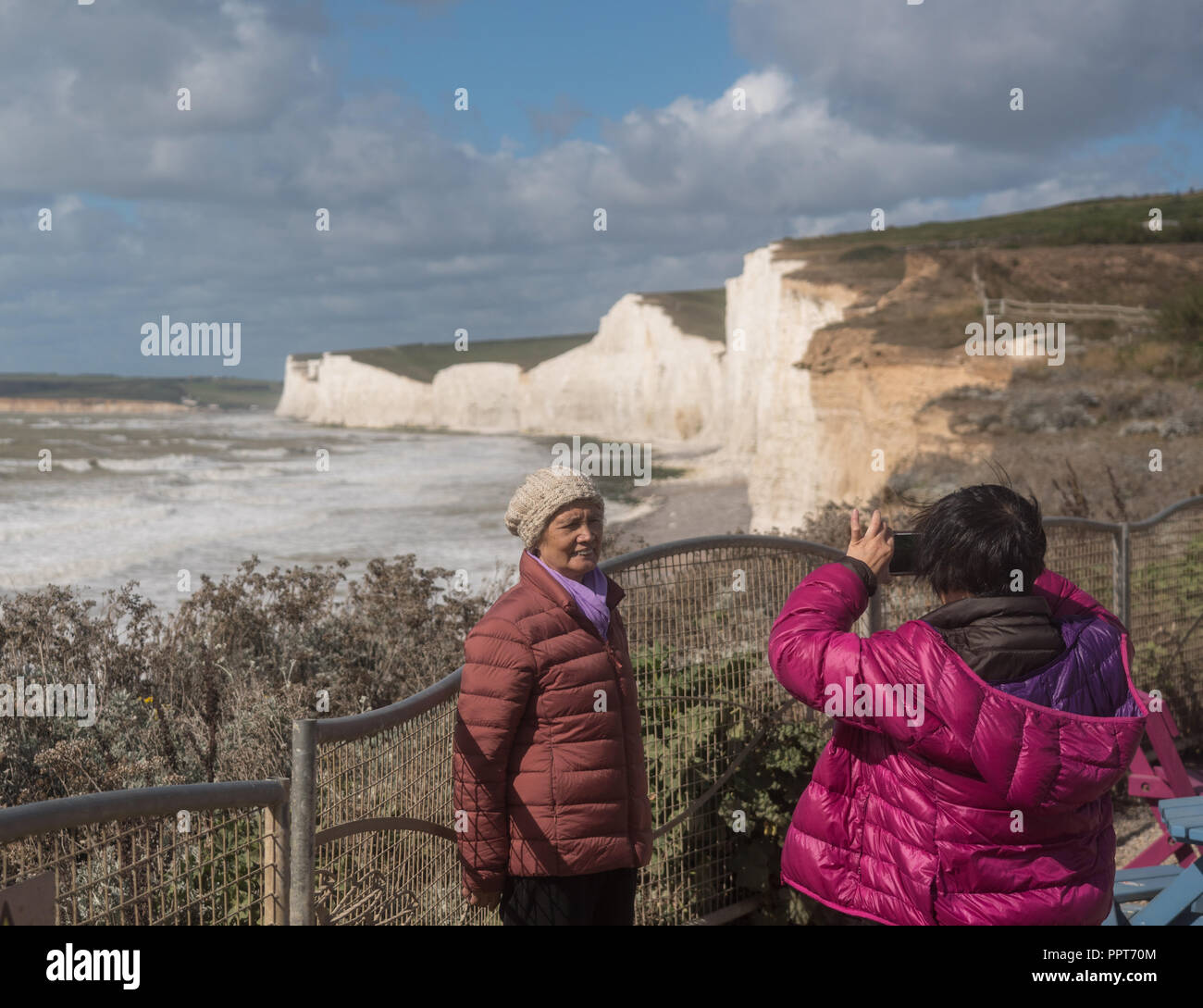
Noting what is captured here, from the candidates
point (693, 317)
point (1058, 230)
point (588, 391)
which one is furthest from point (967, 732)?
point (588, 391)

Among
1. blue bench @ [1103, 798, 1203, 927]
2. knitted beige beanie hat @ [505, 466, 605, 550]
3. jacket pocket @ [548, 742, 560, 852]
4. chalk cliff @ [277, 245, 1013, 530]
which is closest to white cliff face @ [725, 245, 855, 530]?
chalk cliff @ [277, 245, 1013, 530]

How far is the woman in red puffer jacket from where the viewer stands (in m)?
2.59

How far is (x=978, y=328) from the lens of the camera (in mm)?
21734

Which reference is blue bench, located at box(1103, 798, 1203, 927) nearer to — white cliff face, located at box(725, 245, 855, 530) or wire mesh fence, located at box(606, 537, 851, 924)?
wire mesh fence, located at box(606, 537, 851, 924)

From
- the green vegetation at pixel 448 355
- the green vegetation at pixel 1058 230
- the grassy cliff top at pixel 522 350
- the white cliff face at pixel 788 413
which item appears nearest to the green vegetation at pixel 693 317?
the grassy cliff top at pixel 522 350

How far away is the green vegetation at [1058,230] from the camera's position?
35.2m

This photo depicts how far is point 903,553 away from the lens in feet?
8.36

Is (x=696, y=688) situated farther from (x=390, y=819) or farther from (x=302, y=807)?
(x=302, y=807)

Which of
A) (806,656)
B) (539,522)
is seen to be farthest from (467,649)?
(806,656)

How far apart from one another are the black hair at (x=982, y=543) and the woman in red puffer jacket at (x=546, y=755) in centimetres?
86

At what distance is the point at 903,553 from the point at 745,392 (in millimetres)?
53255

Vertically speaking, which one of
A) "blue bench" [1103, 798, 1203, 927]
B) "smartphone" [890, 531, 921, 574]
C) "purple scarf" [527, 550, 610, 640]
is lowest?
"blue bench" [1103, 798, 1203, 927]

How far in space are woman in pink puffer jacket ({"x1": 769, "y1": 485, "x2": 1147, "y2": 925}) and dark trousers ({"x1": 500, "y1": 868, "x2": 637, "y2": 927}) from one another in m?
0.55
